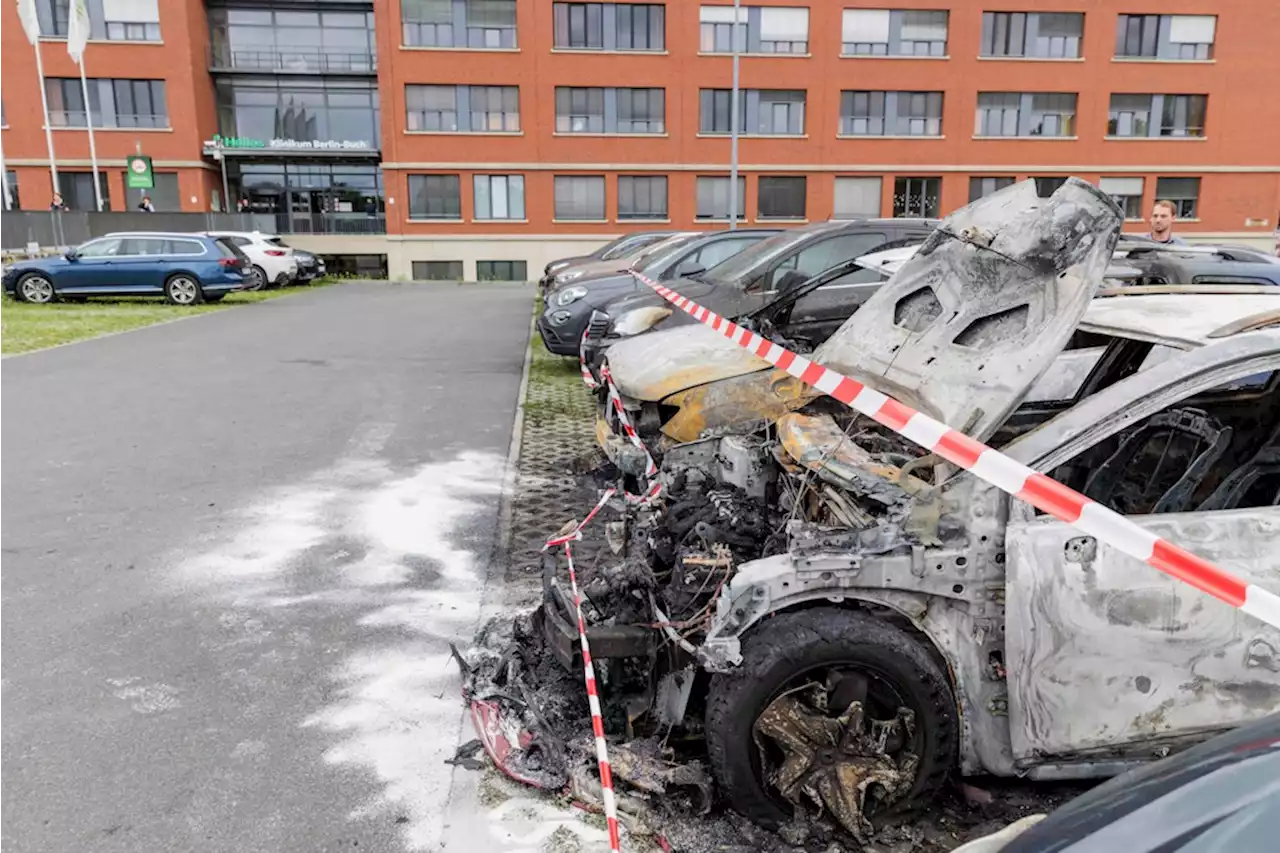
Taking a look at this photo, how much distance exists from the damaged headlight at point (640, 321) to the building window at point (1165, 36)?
38.4 metres

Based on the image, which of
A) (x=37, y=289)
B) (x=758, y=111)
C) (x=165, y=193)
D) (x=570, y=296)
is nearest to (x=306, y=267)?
(x=37, y=289)

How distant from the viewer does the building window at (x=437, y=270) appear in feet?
123

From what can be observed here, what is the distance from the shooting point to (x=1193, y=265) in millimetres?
A: 10320

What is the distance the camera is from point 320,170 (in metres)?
41.7

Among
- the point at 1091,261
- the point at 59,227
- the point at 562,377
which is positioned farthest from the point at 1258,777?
the point at 59,227

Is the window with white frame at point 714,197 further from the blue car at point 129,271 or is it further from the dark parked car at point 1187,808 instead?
the dark parked car at point 1187,808

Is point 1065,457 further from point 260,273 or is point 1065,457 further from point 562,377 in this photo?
point 260,273

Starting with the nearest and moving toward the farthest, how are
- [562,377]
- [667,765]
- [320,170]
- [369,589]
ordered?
[667,765], [369,589], [562,377], [320,170]

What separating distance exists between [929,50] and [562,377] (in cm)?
3207

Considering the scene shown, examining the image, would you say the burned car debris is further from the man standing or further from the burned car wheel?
the man standing

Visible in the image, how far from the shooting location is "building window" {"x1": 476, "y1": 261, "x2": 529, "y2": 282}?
1471 inches

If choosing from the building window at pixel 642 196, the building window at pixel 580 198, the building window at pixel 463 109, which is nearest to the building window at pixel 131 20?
the building window at pixel 463 109

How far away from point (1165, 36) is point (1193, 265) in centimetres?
3441

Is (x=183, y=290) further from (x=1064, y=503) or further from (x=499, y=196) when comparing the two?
(x=1064, y=503)
